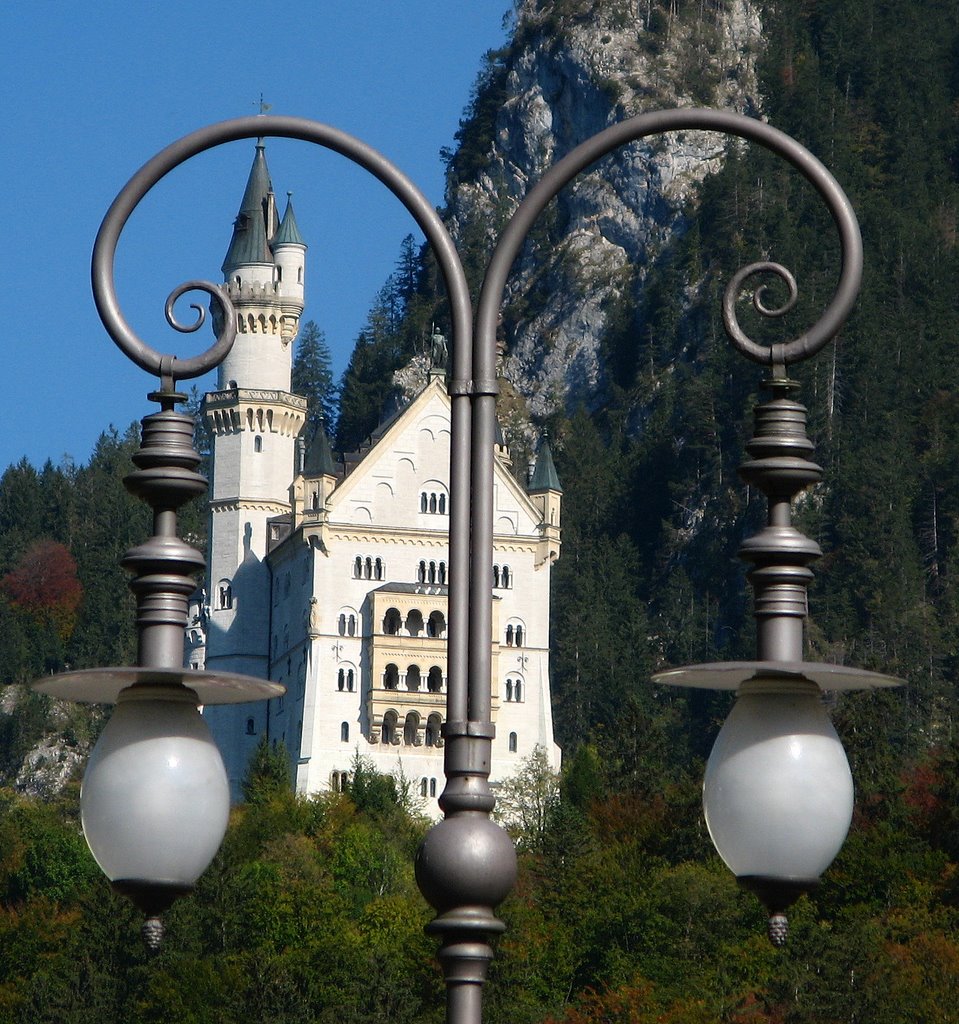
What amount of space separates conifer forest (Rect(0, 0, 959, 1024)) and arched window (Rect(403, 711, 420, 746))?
16.3 ft

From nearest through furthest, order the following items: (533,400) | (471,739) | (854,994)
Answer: (471,739) → (854,994) → (533,400)

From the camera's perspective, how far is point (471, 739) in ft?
40.5

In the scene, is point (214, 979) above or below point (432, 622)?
below

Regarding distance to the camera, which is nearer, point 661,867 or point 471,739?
point 471,739

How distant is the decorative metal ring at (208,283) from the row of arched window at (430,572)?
110 m

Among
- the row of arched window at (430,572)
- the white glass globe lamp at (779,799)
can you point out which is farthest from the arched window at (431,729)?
the white glass globe lamp at (779,799)

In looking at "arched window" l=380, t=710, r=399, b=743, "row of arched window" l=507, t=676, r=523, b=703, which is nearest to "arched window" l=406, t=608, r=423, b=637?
"arched window" l=380, t=710, r=399, b=743

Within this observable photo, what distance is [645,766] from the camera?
124062mm

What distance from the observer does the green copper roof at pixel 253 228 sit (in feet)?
440

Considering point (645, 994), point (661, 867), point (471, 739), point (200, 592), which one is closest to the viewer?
point (471, 739)

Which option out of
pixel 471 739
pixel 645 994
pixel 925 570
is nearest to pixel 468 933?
pixel 471 739

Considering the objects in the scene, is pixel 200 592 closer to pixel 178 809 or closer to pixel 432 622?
pixel 432 622

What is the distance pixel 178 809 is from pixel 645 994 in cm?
8003

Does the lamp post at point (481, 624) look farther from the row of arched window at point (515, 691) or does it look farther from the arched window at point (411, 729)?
the row of arched window at point (515, 691)
